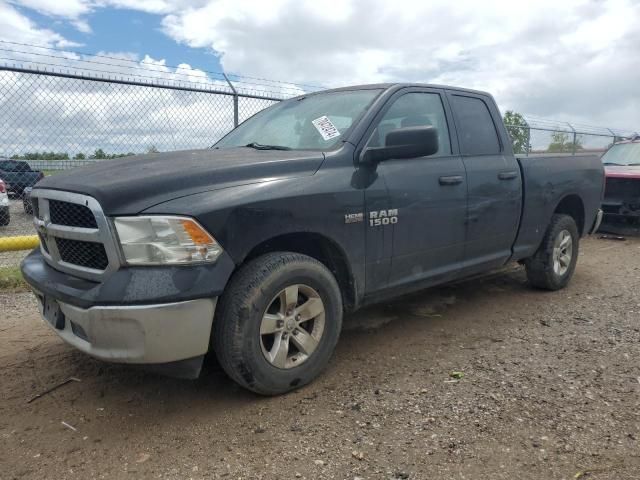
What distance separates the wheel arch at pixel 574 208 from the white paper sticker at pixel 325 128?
293 centimetres

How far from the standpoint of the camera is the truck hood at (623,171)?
8415mm

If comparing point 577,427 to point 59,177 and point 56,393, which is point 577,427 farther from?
point 59,177

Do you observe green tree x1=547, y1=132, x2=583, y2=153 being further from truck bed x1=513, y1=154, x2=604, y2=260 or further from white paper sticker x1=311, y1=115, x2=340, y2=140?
white paper sticker x1=311, y1=115, x2=340, y2=140

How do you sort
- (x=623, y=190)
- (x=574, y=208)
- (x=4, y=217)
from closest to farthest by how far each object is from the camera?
(x=574, y=208) < (x=623, y=190) < (x=4, y=217)

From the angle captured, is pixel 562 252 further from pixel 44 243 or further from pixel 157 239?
pixel 44 243

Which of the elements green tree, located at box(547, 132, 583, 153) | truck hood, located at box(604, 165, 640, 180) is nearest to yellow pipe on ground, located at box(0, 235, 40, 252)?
truck hood, located at box(604, 165, 640, 180)

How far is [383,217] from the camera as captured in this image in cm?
335

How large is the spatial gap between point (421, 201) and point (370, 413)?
4.96ft

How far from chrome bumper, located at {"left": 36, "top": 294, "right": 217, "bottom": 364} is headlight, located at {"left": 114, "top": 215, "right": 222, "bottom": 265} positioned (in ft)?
0.74

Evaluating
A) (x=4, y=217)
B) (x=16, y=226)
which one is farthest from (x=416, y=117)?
(x=4, y=217)

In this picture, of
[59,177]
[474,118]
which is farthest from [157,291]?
[474,118]

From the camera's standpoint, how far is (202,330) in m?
2.60

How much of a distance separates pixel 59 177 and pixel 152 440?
5.26ft

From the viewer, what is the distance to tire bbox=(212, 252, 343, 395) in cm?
271
